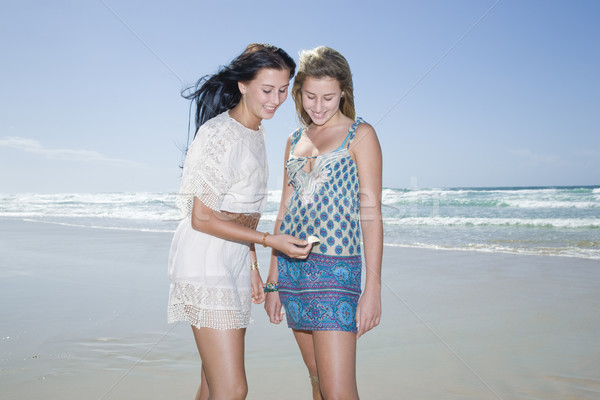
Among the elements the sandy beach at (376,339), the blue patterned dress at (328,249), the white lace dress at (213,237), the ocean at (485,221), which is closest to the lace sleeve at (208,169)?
the white lace dress at (213,237)

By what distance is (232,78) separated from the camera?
2189mm

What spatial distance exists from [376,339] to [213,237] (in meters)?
2.48

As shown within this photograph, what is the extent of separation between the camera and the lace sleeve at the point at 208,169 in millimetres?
1920

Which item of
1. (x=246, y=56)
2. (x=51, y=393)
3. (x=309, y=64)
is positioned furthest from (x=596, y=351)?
(x=51, y=393)

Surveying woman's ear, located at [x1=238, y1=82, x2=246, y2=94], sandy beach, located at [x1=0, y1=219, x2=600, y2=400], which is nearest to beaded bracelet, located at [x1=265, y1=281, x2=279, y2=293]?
woman's ear, located at [x1=238, y1=82, x2=246, y2=94]

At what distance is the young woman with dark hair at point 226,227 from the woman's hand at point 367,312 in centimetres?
40

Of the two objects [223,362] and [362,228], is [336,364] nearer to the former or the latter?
[223,362]

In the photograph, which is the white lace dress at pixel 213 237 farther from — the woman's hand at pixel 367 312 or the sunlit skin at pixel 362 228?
the woman's hand at pixel 367 312

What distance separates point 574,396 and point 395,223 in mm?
11080

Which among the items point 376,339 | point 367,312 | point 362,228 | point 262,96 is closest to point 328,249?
point 362,228

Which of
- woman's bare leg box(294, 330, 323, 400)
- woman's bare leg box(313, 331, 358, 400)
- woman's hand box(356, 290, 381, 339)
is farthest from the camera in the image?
woman's bare leg box(294, 330, 323, 400)

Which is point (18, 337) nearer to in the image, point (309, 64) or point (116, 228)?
point (309, 64)

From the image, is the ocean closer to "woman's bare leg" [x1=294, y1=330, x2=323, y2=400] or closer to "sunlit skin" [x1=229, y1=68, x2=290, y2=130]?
"woman's bare leg" [x1=294, y1=330, x2=323, y2=400]

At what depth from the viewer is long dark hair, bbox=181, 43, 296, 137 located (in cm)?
212
